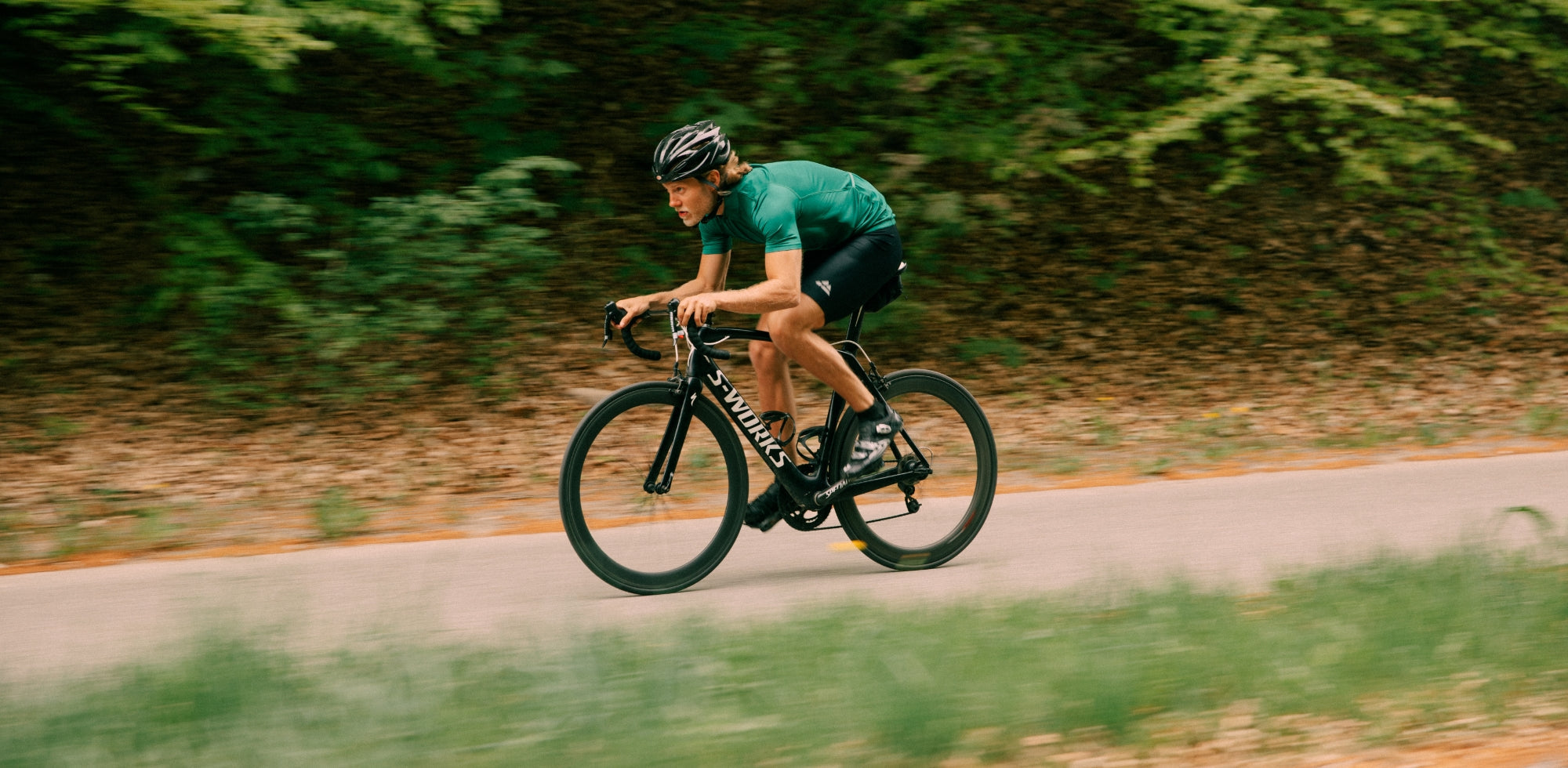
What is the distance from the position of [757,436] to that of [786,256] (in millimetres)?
757

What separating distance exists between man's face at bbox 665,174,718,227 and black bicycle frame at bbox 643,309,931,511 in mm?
430

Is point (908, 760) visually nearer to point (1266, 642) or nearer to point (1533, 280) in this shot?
point (1266, 642)

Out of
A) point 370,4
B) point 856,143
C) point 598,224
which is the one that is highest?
point 370,4

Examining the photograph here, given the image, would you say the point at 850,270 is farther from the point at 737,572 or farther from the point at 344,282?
the point at 344,282

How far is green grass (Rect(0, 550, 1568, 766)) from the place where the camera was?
11.3ft

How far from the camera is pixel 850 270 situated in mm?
5430

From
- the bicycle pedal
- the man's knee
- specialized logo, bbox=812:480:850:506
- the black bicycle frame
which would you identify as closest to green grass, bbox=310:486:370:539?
the black bicycle frame

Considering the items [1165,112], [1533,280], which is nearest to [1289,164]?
[1533,280]

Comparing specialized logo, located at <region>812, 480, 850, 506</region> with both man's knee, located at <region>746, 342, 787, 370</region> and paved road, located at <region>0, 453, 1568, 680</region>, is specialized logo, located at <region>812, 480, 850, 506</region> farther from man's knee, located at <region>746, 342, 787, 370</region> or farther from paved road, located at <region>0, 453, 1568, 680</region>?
man's knee, located at <region>746, 342, 787, 370</region>

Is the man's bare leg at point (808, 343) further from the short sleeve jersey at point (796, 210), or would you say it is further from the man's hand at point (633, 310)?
the man's hand at point (633, 310)

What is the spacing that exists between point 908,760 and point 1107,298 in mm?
10077

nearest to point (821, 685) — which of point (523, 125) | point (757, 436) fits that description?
point (757, 436)

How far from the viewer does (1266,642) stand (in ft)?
13.4

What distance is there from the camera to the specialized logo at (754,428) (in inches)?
209
